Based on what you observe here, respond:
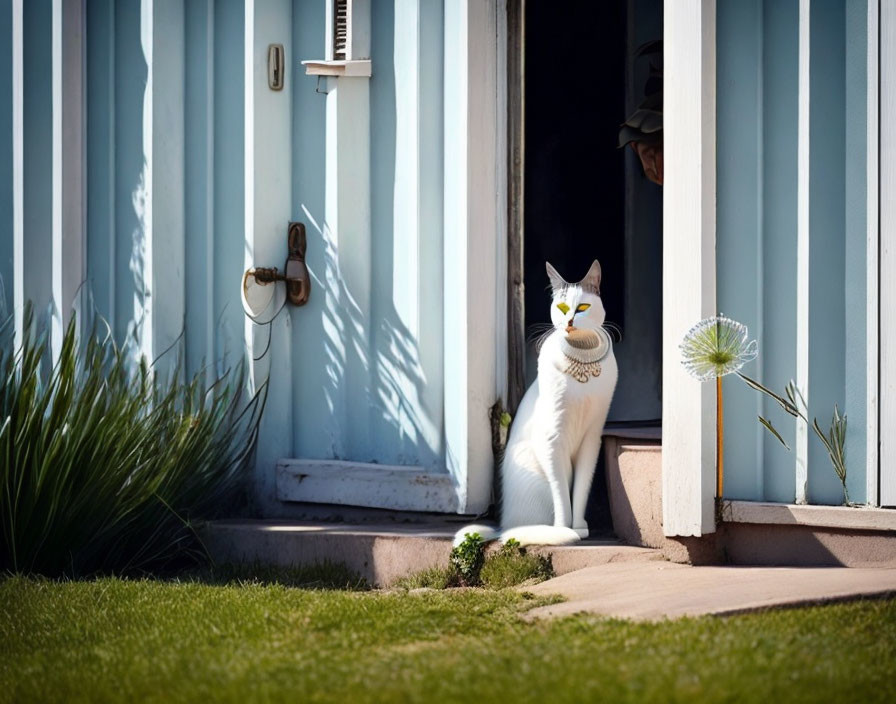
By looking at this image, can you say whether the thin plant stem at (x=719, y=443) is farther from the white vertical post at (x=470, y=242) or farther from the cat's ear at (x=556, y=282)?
the white vertical post at (x=470, y=242)

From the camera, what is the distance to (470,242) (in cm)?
612

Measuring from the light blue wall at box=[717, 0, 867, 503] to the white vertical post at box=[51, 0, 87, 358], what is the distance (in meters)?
3.86

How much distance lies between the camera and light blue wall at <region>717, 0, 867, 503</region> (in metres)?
4.88

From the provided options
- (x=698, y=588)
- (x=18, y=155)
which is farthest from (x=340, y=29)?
(x=698, y=588)

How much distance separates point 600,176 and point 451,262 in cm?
229

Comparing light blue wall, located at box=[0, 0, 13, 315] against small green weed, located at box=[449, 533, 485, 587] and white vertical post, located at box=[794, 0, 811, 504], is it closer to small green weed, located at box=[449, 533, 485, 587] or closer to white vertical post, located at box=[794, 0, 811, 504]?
small green weed, located at box=[449, 533, 485, 587]

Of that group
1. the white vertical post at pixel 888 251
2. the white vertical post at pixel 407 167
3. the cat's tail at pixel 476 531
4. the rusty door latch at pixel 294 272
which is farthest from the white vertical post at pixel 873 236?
the rusty door latch at pixel 294 272

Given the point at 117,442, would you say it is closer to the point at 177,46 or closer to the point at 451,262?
the point at 451,262

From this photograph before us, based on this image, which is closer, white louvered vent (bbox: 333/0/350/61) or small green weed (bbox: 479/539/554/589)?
small green weed (bbox: 479/539/554/589)

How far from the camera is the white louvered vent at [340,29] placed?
21.4 ft

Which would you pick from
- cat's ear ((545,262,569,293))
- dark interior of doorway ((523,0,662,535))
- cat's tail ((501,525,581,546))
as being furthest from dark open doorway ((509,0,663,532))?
cat's tail ((501,525,581,546))

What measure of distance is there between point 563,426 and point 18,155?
389 centimetres

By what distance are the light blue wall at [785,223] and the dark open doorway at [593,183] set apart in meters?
2.85

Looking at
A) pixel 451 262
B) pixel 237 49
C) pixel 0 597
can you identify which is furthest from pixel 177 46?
pixel 0 597
